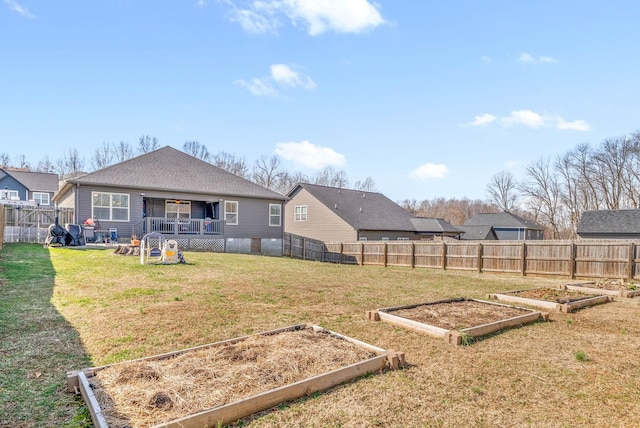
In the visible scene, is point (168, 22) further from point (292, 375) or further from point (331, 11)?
point (292, 375)

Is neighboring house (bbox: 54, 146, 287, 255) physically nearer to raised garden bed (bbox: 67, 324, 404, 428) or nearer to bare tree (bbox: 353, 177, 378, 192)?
raised garden bed (bbox: 67, 324, 404, 428)

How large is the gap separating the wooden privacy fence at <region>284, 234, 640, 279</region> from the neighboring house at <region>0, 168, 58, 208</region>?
128 ft

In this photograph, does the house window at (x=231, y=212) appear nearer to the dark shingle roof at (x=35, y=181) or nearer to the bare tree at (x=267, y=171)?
the bare tree at (x=267, y=171)

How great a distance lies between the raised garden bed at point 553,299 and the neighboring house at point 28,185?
46887 millimetres

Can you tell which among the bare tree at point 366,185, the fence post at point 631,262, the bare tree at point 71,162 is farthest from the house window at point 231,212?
the bare tree at point 71,162

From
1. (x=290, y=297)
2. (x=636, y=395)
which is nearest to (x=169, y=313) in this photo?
(x=290, y=297)

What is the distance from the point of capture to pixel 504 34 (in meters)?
13.9

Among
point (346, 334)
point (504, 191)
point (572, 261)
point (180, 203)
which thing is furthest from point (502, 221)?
point (346, 334)

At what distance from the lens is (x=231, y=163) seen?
56.8 m

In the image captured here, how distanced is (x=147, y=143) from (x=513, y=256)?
54.9 m

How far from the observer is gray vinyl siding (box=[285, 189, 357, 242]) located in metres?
27.1

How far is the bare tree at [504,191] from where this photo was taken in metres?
56.3

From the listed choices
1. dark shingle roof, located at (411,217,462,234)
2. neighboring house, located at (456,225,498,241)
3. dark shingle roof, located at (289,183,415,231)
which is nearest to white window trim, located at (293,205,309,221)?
dark shingle roof, located at (289,183,415,231)

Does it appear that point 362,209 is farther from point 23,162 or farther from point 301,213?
point 23,162
